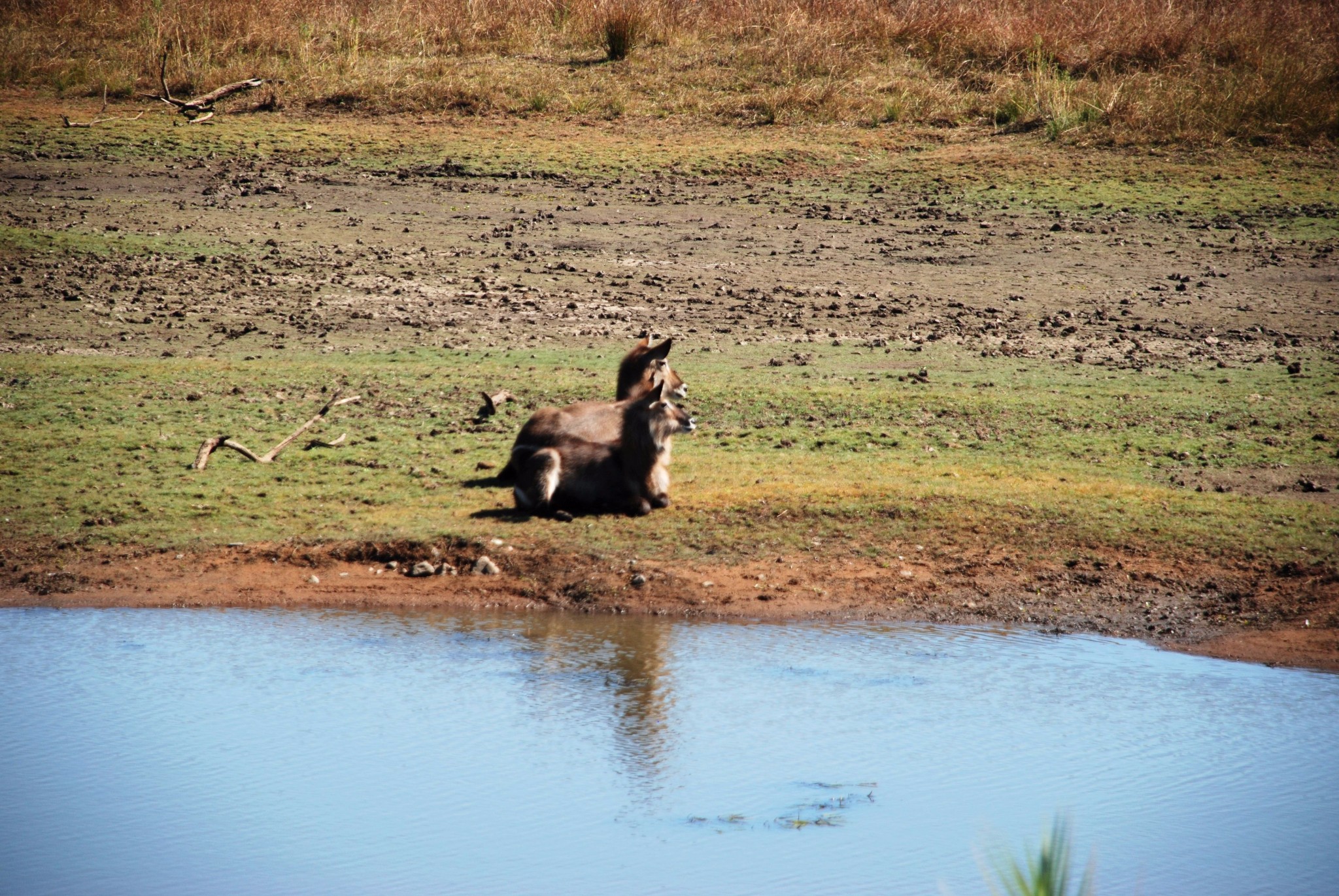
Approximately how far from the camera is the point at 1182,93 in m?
18.1

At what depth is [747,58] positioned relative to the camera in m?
19.7

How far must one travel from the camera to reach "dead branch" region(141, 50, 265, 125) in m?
17.4

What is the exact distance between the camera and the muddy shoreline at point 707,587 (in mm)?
7582

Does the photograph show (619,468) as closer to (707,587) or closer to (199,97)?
(707,587)

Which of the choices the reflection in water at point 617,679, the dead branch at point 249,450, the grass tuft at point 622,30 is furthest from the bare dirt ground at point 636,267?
the reflection in water at point 617,679

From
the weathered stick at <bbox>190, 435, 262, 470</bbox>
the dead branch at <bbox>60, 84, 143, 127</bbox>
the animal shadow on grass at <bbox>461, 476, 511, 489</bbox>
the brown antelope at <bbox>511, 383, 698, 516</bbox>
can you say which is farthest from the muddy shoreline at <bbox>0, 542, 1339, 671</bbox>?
the dead branch at <bbox>60, 84, 143, 127</bbox>

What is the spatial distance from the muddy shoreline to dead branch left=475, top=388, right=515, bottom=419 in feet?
8.22

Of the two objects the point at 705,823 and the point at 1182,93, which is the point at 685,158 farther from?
the point at 705,823

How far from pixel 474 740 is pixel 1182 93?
15.2 metres

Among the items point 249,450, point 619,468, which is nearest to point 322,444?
point 249,450

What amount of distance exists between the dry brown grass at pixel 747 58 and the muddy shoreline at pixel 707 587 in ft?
36.0

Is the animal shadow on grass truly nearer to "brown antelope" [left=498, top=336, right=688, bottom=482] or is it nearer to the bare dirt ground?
"brown antelope" [left=498, top=336, right=688, bottom=482]

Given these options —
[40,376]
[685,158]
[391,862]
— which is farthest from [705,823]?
[685,158]

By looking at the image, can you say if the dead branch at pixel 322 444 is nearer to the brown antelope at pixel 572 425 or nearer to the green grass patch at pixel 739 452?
the green grass patch at pixel 739 452
